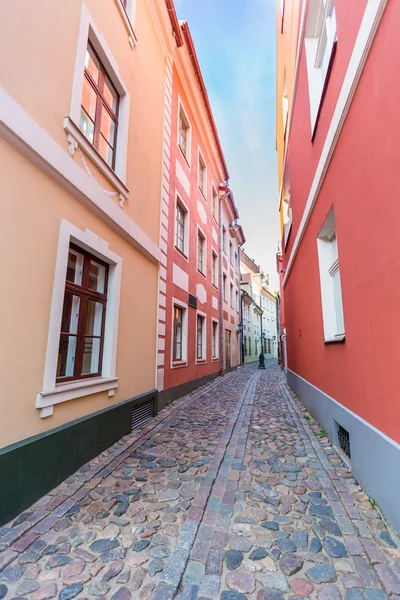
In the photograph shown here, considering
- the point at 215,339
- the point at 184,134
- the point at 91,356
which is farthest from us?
the point at 215,339

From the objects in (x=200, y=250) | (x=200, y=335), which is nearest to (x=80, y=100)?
(x=200, y=250)

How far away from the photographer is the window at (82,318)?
3.55 meters

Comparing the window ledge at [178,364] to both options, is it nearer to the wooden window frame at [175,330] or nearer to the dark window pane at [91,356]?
the wooden window frame at [175,330]

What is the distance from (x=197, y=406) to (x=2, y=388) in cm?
487

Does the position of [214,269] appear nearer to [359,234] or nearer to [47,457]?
[359,234]

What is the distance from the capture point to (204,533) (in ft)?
7.34

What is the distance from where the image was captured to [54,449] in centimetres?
294

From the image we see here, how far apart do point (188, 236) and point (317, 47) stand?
16.8 ft

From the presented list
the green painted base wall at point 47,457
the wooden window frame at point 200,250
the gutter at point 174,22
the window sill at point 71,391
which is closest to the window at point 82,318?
the window sill at point 71,391

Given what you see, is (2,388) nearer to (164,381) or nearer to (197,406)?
(164,381)

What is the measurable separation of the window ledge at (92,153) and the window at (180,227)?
343 cm

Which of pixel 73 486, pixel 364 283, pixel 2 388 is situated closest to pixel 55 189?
pixel 2 388

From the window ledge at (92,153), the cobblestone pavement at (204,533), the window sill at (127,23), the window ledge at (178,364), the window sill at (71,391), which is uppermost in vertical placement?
the window sill at (127,23)

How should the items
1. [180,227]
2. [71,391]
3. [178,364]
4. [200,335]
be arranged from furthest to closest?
[200,335]
[180,227]
[178,364]
[71,391]
